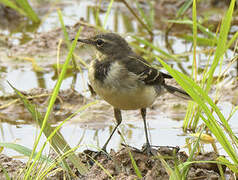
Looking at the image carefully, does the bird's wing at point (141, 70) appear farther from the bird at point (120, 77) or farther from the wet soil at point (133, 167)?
the wet soil at point (133, 167)

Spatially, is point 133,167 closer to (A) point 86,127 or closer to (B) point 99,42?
(B) point 99,42

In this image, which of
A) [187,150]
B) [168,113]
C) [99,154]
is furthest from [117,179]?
[168,113]

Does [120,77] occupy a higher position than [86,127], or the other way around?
[120,77]

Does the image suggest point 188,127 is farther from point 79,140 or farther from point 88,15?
point 88,15

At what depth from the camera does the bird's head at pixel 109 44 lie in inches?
217

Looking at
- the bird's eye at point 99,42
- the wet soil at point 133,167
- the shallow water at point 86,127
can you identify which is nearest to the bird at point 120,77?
the bird's eye at point 99,42

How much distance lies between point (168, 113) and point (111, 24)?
13.8 ft

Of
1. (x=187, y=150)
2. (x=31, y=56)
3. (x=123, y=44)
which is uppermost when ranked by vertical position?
(x=123, y=44)

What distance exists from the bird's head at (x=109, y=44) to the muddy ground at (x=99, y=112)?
1007 millimetres

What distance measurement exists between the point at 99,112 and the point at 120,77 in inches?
69.2

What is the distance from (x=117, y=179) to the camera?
438 cm

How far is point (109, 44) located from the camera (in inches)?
219

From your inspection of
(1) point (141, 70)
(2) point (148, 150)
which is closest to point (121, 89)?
(1) point (141, 70)

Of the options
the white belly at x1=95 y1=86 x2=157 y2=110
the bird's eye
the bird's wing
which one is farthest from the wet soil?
the bird's eye
